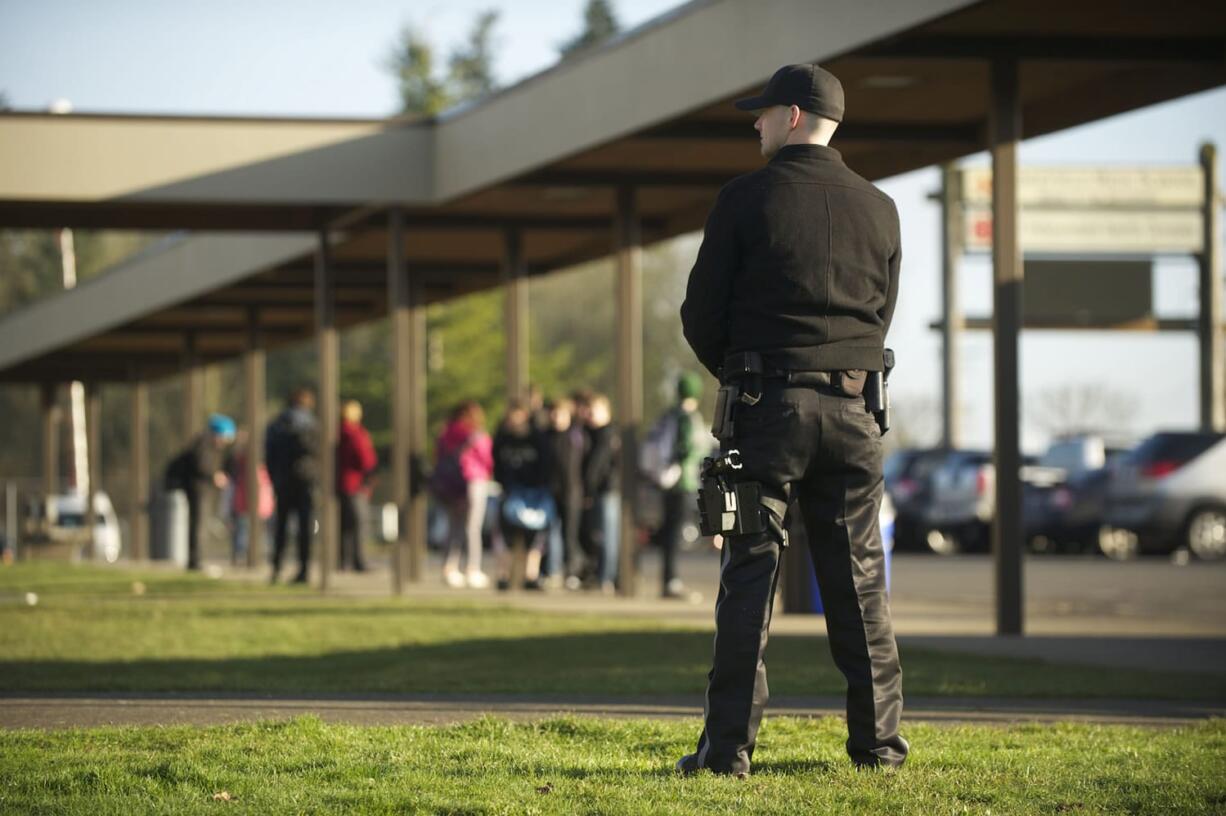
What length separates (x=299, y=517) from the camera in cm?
2258

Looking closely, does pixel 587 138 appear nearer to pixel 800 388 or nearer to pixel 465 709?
pixel 465 709

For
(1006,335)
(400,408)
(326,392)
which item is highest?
(1006,335)

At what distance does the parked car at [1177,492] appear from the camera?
2811 cm

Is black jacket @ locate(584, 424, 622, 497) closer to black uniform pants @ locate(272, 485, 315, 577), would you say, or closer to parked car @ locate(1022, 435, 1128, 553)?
black uniform pants @ locate(272, 485, 315, 577)

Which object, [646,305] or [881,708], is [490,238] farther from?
[646,305]

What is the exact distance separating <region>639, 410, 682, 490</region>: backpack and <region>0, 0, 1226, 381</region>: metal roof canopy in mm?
2566

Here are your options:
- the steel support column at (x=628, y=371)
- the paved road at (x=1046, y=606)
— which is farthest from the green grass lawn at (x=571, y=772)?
the steel support column at (x=628, y=371)

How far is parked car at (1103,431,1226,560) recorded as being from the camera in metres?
28.1

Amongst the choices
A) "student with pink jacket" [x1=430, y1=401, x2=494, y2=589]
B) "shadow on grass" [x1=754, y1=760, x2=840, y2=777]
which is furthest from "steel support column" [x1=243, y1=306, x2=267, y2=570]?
"shadow on grass" [x1=754, y1=760, x2=840, y2=777]

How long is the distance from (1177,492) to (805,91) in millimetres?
22954

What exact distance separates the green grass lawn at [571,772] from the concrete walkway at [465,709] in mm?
762

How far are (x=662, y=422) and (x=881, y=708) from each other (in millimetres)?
12696

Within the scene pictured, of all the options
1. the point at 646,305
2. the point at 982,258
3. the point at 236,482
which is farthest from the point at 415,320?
the point at 646,305

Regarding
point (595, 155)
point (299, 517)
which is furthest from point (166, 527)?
point (595, 155)
